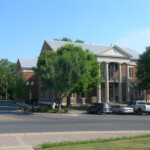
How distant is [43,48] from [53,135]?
42.6m

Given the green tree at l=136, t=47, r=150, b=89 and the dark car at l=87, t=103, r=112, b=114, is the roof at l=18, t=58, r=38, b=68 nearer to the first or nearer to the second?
the green tree at l=136, t=47, r=150, b=89

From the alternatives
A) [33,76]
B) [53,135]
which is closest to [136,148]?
[53,135]

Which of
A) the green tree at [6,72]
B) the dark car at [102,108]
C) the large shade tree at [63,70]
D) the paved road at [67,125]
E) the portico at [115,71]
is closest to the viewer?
the paved road at [67,125]

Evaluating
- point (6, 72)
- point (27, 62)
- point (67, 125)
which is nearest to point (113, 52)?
point (27, 62)

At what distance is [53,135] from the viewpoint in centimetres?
1222

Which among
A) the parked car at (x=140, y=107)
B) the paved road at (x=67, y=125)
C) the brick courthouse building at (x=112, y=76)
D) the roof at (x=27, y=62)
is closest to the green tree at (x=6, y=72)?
the roof at (x=27, y=62)

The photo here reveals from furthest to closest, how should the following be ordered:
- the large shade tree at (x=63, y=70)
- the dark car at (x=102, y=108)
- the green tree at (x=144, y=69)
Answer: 1. the green tree at (x=144, y=69)
2. the dark car at (x=102, y=108)
3. the large shade tree at (x=63, y=70)

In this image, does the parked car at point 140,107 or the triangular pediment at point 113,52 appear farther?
the triangular pediment at point 113,52

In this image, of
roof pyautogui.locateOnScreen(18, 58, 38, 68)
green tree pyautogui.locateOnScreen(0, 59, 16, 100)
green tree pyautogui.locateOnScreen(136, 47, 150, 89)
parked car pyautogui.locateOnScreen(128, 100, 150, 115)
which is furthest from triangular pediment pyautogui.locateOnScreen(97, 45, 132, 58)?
green tree pyautogui.locateOnScreen(0, 59, 16, 100)

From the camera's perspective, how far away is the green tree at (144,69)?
4016 centimetres

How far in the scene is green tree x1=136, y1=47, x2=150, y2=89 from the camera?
40156 millimetres

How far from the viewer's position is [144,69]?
136ft

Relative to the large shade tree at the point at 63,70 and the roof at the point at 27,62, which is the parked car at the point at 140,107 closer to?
the large shade tree at the point at 63,70

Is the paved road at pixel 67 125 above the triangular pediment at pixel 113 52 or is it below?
below
